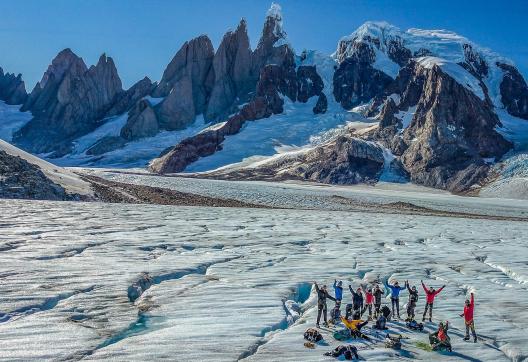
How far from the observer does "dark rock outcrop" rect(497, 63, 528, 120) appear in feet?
549

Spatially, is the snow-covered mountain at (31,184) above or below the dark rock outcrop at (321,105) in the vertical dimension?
below

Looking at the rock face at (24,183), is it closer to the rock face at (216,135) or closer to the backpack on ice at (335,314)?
the backpack on ice at (335,314)

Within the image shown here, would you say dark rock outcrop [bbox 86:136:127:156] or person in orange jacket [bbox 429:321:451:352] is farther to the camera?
dark rock outcrop [bbox 86:136:127:156]

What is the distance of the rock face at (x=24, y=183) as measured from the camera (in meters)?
43.6

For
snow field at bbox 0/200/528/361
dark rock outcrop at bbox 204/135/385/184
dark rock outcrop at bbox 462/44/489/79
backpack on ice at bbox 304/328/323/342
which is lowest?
backpack on ice at bbox 304/328/323/342

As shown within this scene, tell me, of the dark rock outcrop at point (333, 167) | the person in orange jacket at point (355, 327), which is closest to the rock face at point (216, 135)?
the dark rock outcrop at point (333, 167)

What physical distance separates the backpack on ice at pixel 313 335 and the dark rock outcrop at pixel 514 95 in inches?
6895

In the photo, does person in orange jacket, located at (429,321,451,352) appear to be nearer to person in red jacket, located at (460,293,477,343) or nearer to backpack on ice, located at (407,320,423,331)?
person in red jacket, located at (460,293,477,343)

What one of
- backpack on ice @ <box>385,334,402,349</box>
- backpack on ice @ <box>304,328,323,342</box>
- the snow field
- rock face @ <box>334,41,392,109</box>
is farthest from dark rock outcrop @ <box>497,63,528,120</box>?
backpack on ice @ <box>304,328,323,342</box>

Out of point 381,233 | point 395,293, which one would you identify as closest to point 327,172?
point 381,233

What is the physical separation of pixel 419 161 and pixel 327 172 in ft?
76.1

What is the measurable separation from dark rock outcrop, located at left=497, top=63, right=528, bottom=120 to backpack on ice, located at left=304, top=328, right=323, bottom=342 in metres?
175

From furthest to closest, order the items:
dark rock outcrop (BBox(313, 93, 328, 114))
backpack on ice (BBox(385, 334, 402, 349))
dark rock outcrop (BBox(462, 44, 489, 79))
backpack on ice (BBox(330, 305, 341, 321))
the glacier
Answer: dark rock outcrop (BBox(313, 93, 328, 114))
dark rock outcrop (BBox(462, 44, 489, 79))
backpack on ice (BBox(330, 305, 341, 321))
backpack on ice (BBox(385, 334, 402, 349))
the glacier

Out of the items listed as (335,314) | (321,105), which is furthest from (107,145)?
(335,314)
